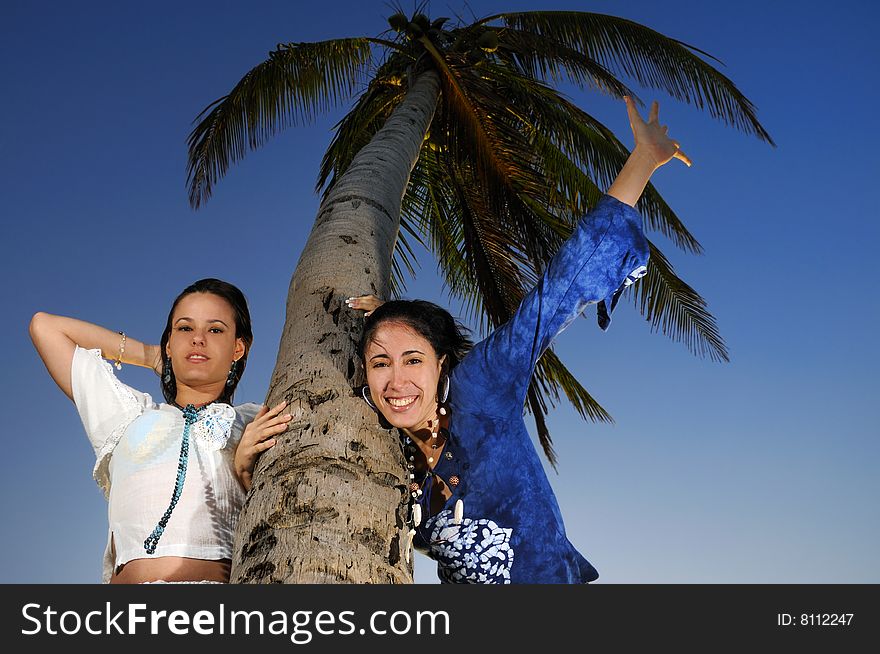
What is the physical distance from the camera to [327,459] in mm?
2348

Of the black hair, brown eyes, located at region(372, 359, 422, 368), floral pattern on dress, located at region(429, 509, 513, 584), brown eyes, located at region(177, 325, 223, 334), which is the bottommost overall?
floral pattern on dress, located at region(429, 509, 513, 584)

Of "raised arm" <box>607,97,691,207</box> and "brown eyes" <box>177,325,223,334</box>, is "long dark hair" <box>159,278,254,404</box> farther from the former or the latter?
"raised arm" <box>607,97,691,207</box>

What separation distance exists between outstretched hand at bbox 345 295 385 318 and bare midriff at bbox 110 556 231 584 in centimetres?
100

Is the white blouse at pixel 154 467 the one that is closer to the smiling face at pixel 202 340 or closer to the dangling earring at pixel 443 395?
the smiling face at pixel 202 340

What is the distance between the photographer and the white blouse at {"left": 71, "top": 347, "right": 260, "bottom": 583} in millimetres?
2818

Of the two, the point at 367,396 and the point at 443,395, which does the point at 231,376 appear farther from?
the point at 443,395

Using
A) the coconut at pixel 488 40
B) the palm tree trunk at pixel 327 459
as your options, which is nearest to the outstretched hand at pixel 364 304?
the palm tree trunk at pixel 327 459

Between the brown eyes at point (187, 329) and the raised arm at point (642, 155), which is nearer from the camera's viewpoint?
the raised arm at point (642, 155)

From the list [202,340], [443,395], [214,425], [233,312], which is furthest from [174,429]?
[443,395]

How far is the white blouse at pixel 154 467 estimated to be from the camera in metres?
2.82

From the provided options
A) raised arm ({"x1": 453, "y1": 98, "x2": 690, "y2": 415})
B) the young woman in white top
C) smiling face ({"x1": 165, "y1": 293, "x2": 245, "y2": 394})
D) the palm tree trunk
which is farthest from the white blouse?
raised arm ({"x1": 453, "y1": 98, "x2": 690, "y2": 415})

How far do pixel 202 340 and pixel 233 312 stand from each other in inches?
6.8

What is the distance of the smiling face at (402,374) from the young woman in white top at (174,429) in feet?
1.05

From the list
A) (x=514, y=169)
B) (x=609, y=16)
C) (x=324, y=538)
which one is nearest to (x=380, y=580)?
(x=324, y=538)
